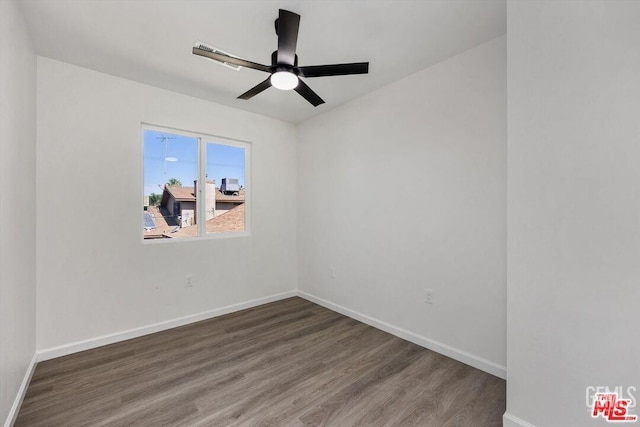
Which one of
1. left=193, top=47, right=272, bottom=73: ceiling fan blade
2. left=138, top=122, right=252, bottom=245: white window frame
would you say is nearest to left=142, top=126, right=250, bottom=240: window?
left=138, top=122, right=252, bottom=245: white window frame

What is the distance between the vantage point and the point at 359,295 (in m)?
3.29

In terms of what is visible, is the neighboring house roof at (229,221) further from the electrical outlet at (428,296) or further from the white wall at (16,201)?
the electrical outlet at (428,296)

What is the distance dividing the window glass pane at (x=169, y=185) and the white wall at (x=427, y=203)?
168cm

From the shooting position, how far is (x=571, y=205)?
1.39 m

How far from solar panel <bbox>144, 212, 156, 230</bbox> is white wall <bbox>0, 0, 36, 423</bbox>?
0.84 metres

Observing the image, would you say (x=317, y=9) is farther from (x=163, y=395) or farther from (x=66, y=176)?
(x=163, y=395)

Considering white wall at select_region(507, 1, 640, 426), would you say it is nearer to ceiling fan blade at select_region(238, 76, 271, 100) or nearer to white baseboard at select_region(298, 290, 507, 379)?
white baseboard at select_region(298, 290, 507, 379)

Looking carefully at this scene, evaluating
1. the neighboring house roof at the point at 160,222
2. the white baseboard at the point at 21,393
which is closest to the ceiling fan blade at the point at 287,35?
the neighboring house roof at the point at 160,222

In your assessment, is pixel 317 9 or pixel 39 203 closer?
pixel 317 9

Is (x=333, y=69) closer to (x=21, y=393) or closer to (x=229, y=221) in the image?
(x=229, y=221)

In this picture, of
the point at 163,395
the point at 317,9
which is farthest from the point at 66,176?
the point at 317,9

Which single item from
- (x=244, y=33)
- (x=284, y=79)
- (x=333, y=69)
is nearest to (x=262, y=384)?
(x=284, y=79)

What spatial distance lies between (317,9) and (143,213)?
2.54m

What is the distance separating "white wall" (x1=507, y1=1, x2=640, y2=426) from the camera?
4.09 ft
